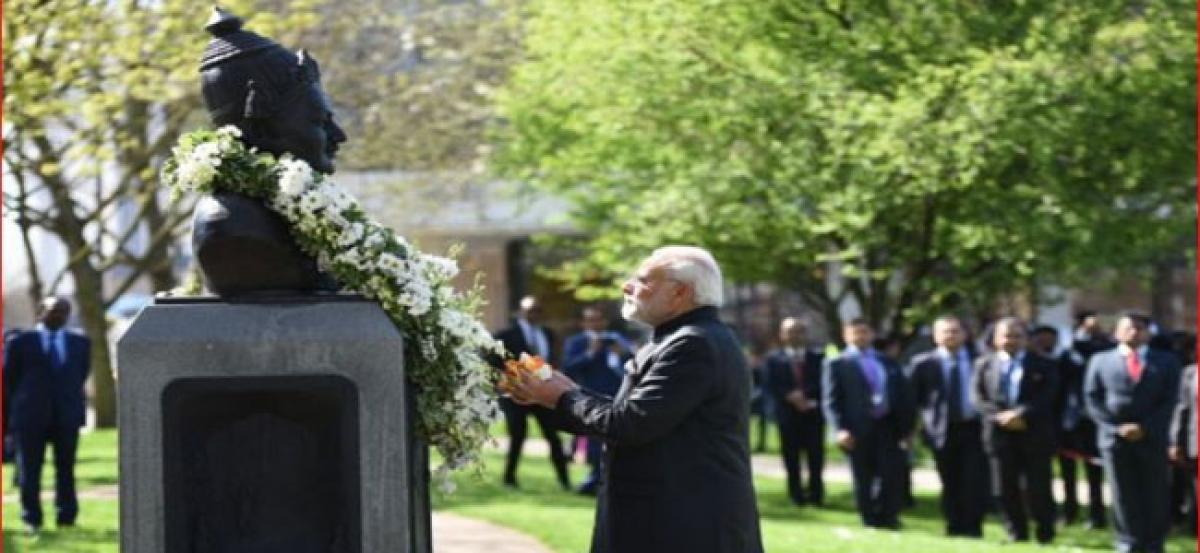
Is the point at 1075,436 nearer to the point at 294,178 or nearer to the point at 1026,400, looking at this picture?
the point at 1026,400

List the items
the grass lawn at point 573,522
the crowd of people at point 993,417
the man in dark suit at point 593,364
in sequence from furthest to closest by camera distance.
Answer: the man in dark suit at point 593,364, the crowd of people at point 993,417, the grass lawn at point 573,522

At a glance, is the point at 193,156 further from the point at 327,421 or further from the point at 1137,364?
the point at 1137,364

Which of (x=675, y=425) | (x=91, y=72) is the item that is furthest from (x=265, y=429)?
(x=91, y=72)

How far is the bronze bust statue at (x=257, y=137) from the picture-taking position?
7.48m

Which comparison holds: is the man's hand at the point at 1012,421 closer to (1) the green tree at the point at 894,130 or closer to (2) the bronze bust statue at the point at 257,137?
(1) the green tree at the point at 894,130

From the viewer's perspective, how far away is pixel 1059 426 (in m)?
19.8

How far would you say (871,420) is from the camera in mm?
18422

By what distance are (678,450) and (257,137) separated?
1.81 meters


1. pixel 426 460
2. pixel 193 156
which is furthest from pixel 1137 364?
pixel 193 156

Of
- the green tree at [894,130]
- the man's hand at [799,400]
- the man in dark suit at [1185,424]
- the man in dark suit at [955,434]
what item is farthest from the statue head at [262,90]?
the man's hand at [799,400]

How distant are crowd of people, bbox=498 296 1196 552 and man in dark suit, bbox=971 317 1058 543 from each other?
0.04 feet

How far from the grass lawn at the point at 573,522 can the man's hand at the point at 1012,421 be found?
2.88 ft

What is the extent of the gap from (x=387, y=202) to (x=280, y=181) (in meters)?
27.1

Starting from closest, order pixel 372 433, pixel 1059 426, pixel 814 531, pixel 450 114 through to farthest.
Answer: pixel 372 433
pixel 814 531
pixel 1059 426
pixel 450 114
